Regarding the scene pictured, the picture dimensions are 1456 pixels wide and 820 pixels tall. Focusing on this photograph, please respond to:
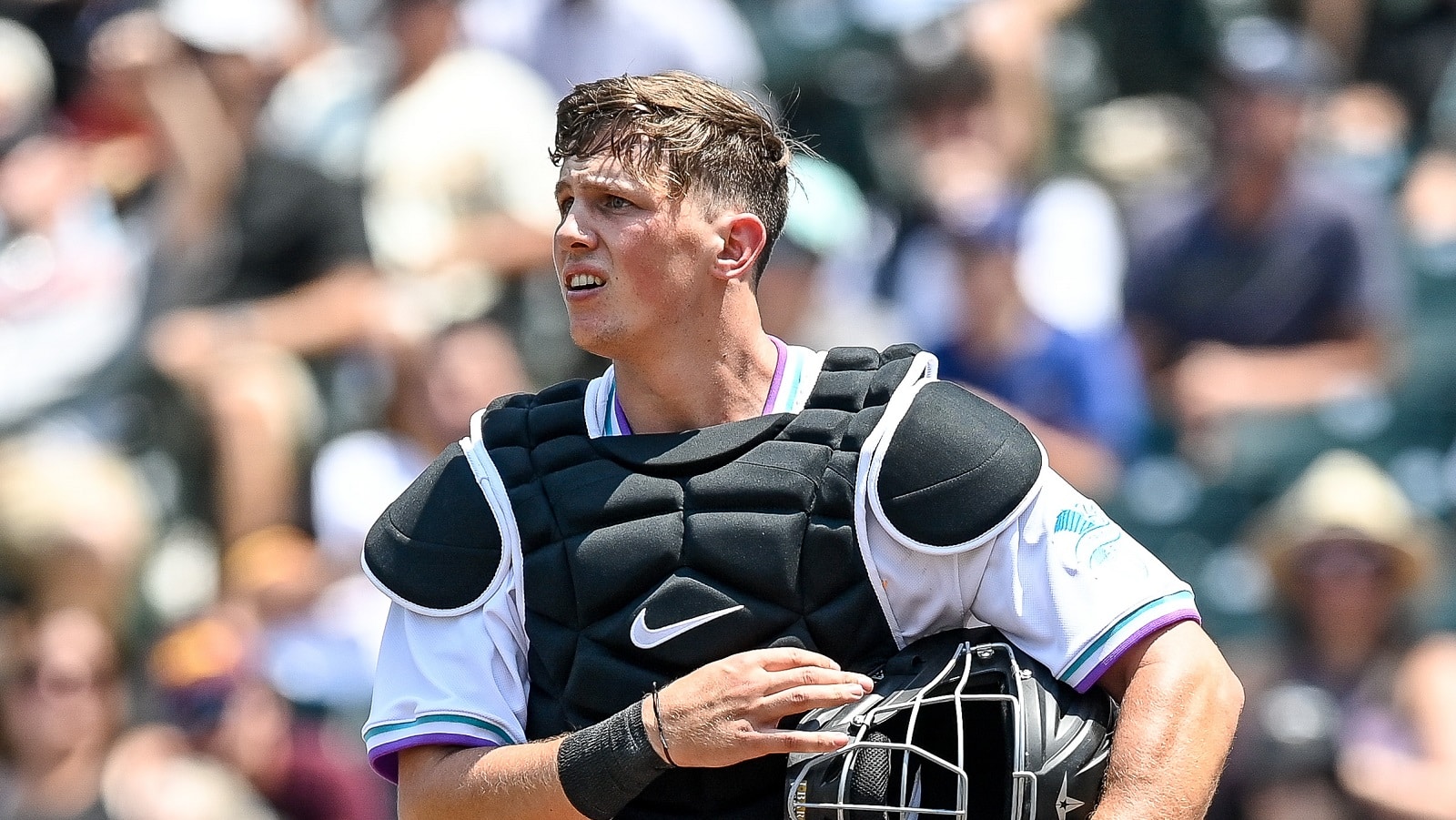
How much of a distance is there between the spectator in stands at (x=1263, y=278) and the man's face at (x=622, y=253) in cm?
334

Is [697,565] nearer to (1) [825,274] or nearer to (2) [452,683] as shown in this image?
(2) [452,683]

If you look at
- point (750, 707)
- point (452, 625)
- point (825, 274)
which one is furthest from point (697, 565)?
point (825, 274)

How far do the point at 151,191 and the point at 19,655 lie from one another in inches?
78.6

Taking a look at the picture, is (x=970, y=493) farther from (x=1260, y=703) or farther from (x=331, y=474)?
(x=331, y=474)

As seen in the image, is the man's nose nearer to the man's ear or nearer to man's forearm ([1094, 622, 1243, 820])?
the man's ear

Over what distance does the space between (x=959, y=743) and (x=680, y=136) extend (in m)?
0.99

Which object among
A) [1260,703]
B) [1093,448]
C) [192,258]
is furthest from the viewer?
[192,258]

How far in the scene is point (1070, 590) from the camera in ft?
9.64

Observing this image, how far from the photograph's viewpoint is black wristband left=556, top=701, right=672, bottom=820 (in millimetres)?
2826

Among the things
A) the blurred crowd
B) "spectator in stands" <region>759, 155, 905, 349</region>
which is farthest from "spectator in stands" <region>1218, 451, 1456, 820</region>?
"spectator in stands" <region>759, 155, 905, 349</region>

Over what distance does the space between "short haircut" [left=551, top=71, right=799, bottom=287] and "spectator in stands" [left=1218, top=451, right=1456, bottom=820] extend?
8.55 feet

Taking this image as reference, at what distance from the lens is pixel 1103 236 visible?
647 centimetres

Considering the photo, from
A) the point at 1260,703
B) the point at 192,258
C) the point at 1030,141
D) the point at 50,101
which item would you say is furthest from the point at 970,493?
the point at 50,101

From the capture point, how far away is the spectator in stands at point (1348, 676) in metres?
5.10
